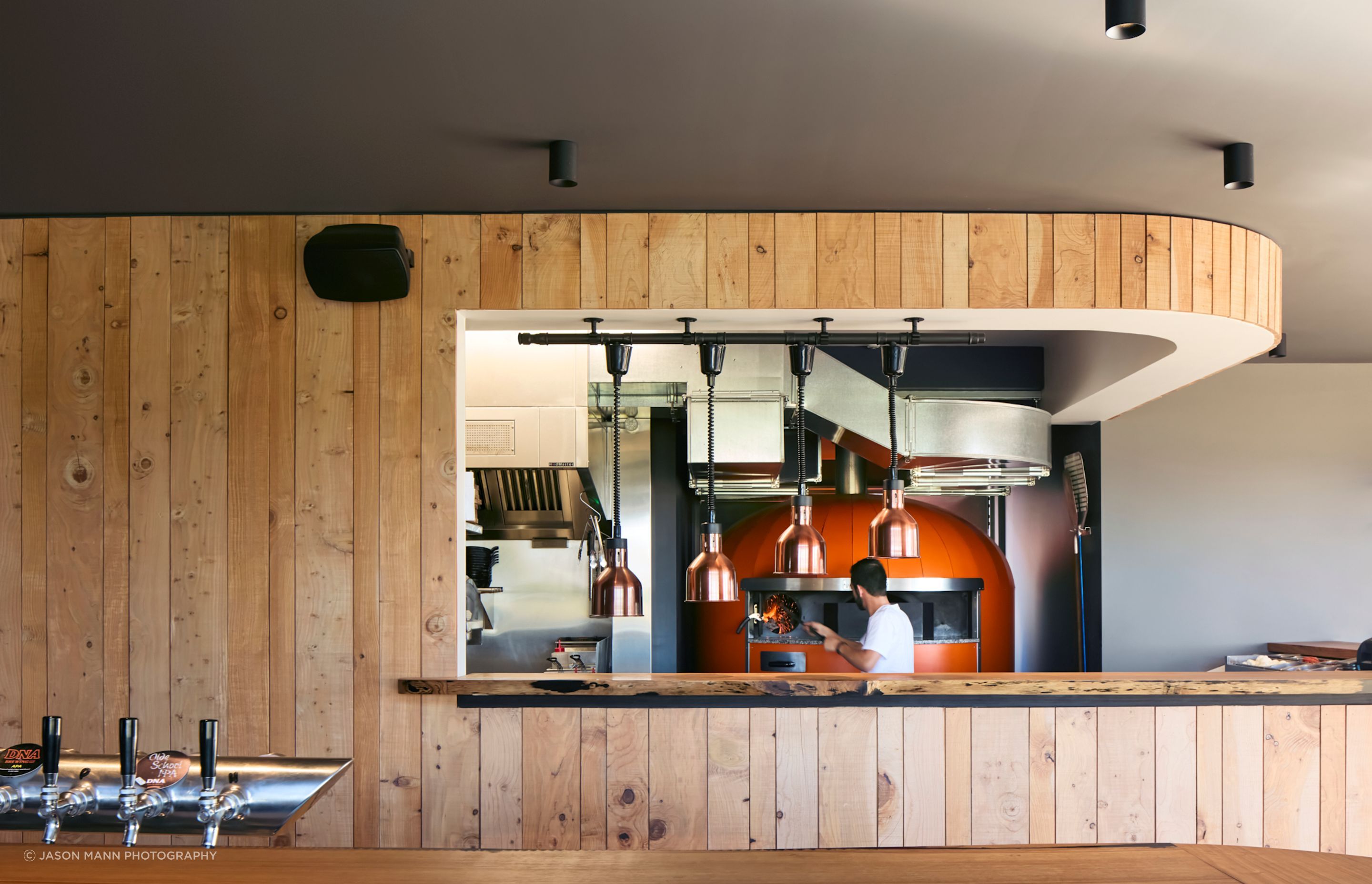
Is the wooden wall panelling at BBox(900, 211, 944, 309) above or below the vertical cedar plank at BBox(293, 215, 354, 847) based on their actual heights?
above

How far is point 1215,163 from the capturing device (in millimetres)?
3061

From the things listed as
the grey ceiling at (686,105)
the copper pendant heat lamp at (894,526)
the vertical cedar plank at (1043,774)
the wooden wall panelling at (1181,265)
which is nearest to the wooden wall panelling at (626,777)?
the copper pendant heat lamp at (894,526)

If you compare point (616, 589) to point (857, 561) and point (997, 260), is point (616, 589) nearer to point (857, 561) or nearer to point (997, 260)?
point (997, 260)

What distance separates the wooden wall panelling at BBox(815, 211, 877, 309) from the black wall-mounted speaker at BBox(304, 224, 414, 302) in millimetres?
1344

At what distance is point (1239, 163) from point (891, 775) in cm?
203

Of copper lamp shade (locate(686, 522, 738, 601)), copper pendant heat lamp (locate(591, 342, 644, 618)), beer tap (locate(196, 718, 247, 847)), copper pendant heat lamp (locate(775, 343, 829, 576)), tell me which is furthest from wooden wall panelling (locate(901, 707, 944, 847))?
beer tap (locate(196, 718, 247, 847))

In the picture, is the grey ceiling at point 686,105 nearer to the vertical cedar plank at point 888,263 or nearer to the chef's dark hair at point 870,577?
the vertical cedar plank at point 888,263

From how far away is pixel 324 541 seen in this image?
3.43 meters

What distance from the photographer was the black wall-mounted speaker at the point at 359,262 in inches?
130

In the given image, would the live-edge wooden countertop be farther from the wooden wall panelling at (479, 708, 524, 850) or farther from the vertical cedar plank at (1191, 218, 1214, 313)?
the vertical cedar plank at (1191, 218, 1214, 313)

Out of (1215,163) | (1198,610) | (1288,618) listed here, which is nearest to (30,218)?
(1215,163)

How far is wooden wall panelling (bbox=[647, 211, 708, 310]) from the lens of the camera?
3529mm

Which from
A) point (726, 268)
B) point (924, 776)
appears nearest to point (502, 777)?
point (924, 776)

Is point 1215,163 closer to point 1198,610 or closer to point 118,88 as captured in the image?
point 118,88
